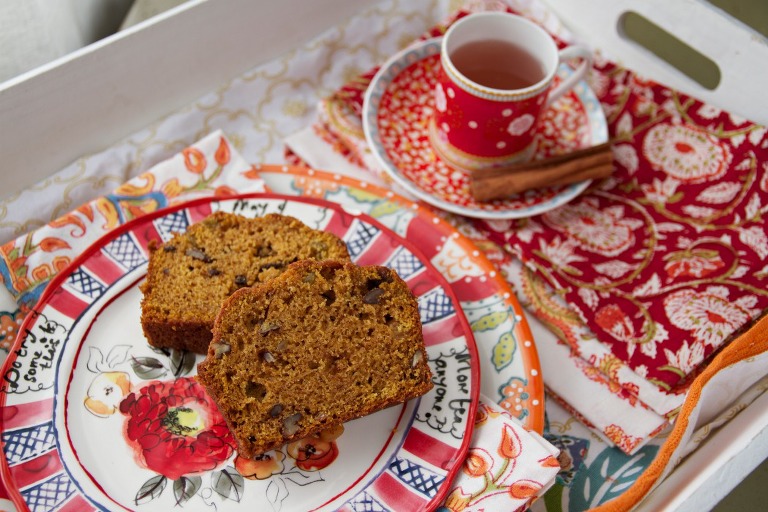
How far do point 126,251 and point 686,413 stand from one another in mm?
1100

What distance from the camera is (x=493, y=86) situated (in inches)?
67.3

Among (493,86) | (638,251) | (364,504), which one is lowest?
(364,504)

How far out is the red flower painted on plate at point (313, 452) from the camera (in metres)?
1.29

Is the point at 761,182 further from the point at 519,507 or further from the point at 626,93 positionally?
the point at 519,507

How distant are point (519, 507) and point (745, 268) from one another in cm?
74

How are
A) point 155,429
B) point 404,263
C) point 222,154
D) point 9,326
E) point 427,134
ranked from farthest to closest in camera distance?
point 427,134
point 222,154
point 404,263
point 9,326
point 155,429

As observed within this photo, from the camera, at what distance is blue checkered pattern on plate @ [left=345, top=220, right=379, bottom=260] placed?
1.55m

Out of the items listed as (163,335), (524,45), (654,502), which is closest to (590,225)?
→ (524,45)

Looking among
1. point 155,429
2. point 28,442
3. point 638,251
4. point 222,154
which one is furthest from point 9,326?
point 638,251

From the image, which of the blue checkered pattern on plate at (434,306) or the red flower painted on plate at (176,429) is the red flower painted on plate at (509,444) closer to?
the blue checkered pattern on plate at (434,306)

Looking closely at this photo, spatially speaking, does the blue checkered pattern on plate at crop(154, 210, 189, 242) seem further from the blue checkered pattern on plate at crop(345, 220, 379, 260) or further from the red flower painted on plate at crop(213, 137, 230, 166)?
the blue checkered pattern on plate at crop(345, 220, 379, 260)

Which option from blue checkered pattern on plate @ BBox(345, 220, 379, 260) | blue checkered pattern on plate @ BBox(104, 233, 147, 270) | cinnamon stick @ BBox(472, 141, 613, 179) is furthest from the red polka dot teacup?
blue checkered pattern on plate @ BBox(104, 233, 147, 270)

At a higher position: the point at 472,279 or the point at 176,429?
the point at 472,279

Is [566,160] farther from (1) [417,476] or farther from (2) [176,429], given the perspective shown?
(2) [176,429]
